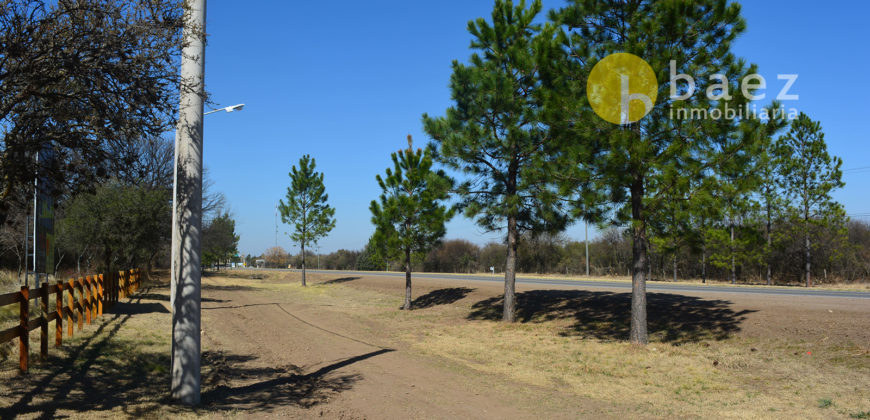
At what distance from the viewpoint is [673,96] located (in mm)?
11117

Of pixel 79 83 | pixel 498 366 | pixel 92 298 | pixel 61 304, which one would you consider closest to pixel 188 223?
pixel 79 83

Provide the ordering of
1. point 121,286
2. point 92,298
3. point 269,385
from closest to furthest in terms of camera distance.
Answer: point 269,385, point 92,298, point 121,286

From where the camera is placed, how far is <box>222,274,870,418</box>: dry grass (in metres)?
7.54

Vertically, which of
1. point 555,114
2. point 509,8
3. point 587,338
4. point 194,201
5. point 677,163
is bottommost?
point 587,338

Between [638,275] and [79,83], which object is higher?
[79,83]

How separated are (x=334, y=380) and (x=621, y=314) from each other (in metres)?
9.60

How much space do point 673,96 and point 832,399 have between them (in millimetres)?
6105

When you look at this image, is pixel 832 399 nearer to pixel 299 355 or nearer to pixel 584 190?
pixel 584 190

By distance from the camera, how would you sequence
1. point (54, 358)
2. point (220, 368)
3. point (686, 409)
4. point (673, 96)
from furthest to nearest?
point (673, 96)
point (220, 368)
point (54, 358)
point (686, 409)

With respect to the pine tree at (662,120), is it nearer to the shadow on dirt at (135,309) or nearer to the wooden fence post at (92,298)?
the wooden fence post at (92,298)

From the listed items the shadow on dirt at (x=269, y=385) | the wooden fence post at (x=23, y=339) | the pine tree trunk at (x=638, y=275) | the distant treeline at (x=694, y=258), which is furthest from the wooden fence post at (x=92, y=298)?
the pine tree trunk at (x=638, y=275)

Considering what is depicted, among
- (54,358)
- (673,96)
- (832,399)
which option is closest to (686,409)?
(832,399)

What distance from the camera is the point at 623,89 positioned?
11.4 meters

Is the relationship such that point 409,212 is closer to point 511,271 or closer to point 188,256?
point 511,271
